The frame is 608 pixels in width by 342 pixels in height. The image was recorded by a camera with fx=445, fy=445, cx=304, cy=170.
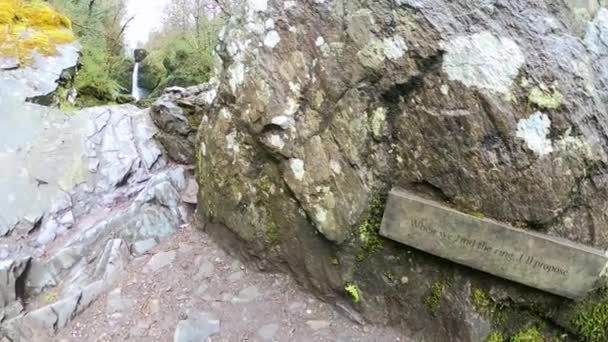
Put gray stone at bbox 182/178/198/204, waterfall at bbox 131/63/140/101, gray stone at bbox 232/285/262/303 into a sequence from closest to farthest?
gray stone at bbox 232/285/262/303, gray stone at bbox 182/178/198/204, waterfall at bbox 131/63/140/101

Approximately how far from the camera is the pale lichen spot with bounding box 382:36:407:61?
122 inches

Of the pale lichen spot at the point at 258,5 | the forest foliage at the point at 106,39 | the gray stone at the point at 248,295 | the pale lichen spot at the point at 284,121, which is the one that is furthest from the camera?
the forest foliage at the point at 106,39

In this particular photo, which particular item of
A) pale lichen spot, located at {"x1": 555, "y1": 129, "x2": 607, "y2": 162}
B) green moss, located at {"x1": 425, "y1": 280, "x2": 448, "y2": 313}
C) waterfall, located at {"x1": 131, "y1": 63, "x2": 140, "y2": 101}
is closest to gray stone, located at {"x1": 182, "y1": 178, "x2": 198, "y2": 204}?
green moss, located at {"x1": 425, "y1": 280, "x2": 448, "y2": 313}

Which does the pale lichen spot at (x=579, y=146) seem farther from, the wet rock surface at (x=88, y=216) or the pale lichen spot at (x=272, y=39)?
the wet rock surface at (x=88, y=216)

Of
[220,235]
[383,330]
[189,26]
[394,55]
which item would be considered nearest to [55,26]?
[220,235]

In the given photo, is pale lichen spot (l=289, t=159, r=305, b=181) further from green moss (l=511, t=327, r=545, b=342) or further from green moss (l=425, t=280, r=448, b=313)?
green moss (l=511, t=327, r=545, b=342)

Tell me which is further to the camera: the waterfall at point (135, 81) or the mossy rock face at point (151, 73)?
the mossy rock face at point (151, 73)

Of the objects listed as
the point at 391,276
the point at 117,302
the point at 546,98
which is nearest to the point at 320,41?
the point at 546,98

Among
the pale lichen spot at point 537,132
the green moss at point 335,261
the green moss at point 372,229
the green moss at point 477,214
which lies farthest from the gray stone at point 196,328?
the pale lichen spot at point 537,132

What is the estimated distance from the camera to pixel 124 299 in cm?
385

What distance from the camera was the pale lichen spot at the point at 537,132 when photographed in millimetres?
2824

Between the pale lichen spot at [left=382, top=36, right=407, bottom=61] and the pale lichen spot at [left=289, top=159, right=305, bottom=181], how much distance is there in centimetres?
104

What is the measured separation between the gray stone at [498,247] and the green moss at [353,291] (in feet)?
1.95

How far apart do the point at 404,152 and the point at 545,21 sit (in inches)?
49.0
